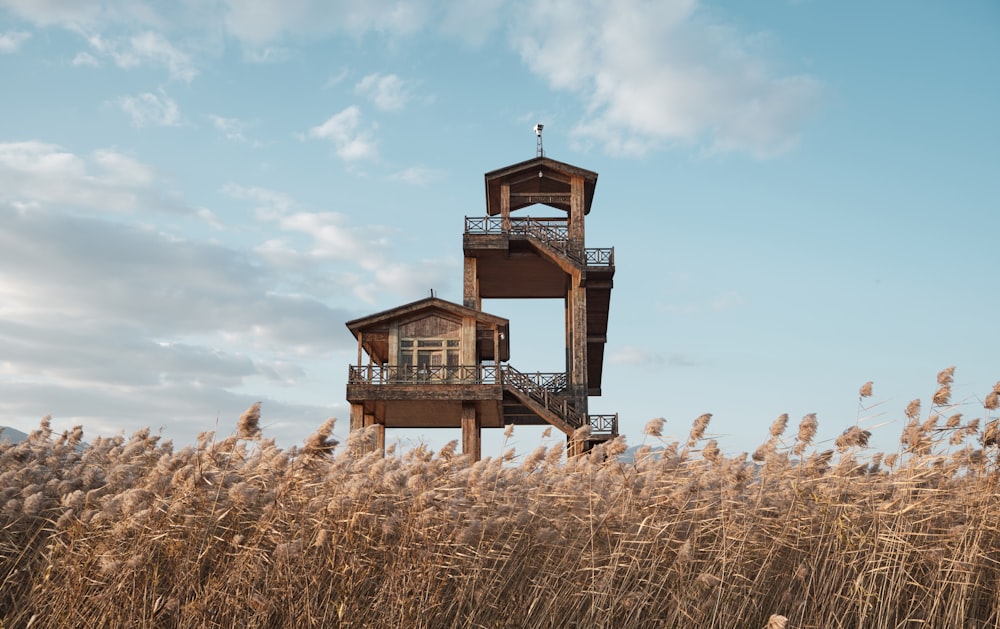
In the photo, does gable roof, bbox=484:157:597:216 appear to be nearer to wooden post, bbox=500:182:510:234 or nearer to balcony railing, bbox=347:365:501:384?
wooden post, bbox=500:182:510:234

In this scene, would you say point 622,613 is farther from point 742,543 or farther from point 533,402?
point 533,402

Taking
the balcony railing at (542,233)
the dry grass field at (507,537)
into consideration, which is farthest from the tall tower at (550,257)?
the dry grass field at (507,537)

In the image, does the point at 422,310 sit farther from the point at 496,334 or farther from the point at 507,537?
the point at 507,537

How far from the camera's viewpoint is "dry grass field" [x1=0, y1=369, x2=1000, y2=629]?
621 cm

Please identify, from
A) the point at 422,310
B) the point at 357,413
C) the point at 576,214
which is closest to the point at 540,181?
the point at 576,214

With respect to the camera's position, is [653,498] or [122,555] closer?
[122,555]

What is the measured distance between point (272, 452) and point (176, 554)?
1.01 m

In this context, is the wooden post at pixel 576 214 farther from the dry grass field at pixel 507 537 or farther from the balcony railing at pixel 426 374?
the dry grass field at pixel 507 537

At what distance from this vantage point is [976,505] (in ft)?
26.9

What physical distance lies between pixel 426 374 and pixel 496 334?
255cm

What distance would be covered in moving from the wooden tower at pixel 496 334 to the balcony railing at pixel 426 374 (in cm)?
3

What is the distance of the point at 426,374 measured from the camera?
26.9 metres

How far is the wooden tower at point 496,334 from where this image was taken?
26.4 m

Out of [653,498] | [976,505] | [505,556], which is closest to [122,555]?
[505,556]
